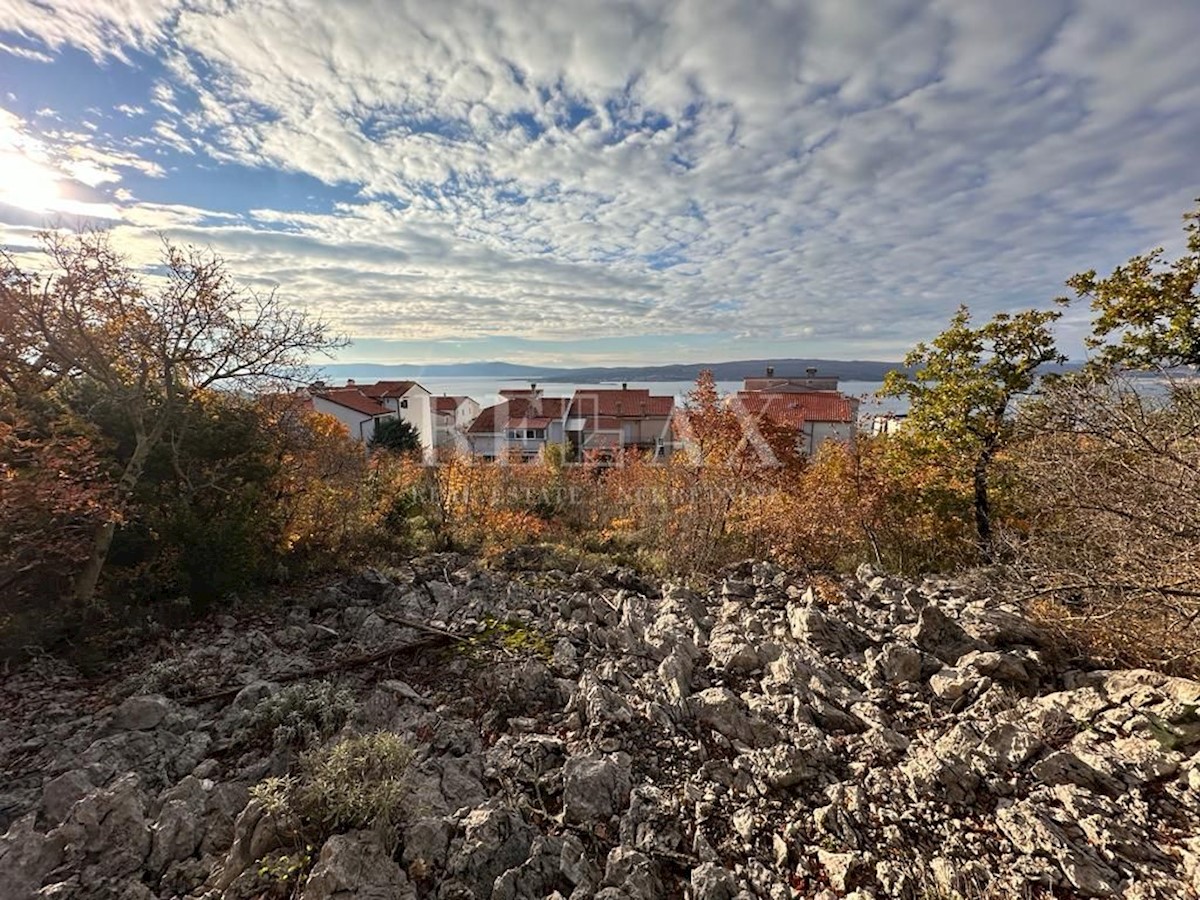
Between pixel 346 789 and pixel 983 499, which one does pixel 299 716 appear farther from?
pixel 983 499

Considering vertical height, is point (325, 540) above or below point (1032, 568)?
below

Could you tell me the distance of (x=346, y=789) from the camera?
9.14ft

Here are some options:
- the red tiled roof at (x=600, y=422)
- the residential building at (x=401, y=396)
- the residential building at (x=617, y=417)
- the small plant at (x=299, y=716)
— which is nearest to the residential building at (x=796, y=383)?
the residential building at (x=617, y=417)

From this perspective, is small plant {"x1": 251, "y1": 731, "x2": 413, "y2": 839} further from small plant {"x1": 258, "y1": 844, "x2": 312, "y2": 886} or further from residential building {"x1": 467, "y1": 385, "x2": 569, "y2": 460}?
residential building {"x1": 467, "y1": 385, "x2": 569, "y2": 460}

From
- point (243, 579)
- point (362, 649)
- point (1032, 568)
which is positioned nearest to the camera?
point (1032, 568)

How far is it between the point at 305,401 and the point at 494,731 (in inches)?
252

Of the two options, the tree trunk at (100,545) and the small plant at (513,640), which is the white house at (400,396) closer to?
the tree trunk at (100,545)

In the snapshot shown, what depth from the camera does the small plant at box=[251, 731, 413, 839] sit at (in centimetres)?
271

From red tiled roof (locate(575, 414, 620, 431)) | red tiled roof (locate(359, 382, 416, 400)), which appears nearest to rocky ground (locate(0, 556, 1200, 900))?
red tiled roof (locate(575, 414, 620, 431))

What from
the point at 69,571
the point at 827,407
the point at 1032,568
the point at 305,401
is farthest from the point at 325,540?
the point at 827,407

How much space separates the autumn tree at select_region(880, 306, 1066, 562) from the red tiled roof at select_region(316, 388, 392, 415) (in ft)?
98.0

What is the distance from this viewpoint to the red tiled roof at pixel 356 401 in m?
31.6

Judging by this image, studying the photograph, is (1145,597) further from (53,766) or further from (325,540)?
(325,540)

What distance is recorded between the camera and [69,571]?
5004mm
